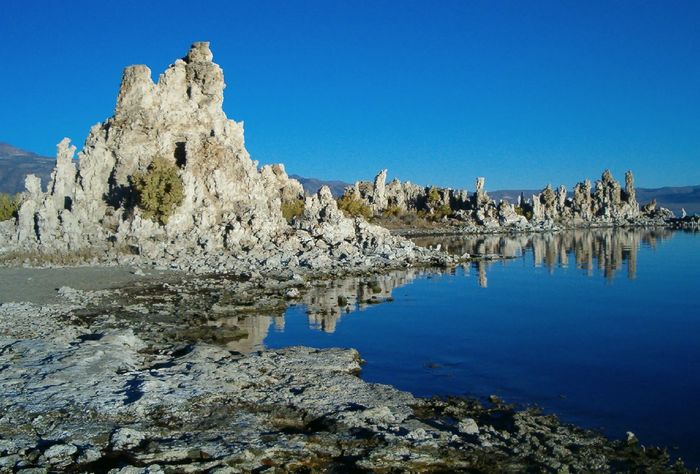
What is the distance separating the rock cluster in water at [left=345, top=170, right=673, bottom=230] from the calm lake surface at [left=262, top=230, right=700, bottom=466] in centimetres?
7528

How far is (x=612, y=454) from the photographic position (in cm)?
1147

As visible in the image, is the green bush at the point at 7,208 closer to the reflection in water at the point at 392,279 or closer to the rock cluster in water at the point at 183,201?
the rock cluster in water at the point at 183,201

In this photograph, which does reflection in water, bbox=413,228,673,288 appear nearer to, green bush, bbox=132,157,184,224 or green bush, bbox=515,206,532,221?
green bush, bbox=132,157,184,224

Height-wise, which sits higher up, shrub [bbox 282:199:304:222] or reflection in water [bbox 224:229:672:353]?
shrub [bbox 282:199:304:222]

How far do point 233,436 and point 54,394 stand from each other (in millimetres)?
4552

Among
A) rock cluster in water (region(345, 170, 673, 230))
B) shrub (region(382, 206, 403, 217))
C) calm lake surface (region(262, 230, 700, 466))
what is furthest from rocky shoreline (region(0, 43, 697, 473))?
rock cluster in water (region(345, 170, 673, 230))

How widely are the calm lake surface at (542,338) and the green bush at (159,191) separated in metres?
16.6

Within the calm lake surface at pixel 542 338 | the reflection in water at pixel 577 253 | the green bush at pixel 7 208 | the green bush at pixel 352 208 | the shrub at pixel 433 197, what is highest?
the shrub at pixel 433 197

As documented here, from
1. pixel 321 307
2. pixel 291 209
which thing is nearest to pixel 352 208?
pixel 291 209

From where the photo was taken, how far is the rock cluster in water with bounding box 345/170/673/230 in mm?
119812

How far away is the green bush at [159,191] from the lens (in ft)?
147

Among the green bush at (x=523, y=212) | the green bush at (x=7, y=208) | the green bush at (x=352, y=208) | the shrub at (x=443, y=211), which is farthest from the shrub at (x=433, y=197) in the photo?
the green bush at (x=7, y=208)

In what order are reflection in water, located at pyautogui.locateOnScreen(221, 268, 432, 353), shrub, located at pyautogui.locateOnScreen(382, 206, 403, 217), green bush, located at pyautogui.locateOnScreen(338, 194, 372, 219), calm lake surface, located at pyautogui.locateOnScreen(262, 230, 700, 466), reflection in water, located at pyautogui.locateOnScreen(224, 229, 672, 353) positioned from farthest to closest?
shrub, located at pyautogui.locateOnScreen(382, 206, 403, 217), green bush, located at pyautogui.locateOnScreen(338, 194, 372, 219), reflection in water, located at pyautogui.locateOnScreen(224, 229, 672, 353), reflection in water, located at pyautogui.locateOnScreen(221, 268, 432, 353), calm lake surface, located at pyautogui.locateOnScreen(262, 230, 700, 466)

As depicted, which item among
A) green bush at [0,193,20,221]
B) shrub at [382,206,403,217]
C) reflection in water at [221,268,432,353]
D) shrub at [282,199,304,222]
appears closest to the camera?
reflection in water at [221,268,432,353]
